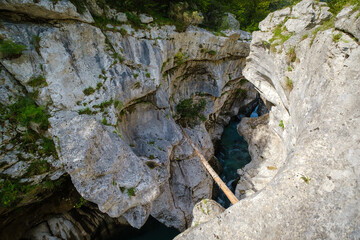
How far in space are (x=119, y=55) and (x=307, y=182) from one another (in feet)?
29.6

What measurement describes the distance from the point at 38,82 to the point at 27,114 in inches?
52.5

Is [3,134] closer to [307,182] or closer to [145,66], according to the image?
[145,66]

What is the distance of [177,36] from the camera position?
446 inches

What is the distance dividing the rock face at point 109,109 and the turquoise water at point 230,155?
9.99ft

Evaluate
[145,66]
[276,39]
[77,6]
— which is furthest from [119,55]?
[276,39]

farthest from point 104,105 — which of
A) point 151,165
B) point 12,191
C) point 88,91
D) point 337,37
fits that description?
point 337,37

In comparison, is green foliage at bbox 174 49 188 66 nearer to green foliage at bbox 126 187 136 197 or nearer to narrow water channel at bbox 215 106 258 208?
green foliage at bbox 126 187 136 197

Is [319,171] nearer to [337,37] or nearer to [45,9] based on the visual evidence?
[337,37]

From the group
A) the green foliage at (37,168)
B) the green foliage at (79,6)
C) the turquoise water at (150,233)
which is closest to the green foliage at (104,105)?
the green foliage at (37,168)

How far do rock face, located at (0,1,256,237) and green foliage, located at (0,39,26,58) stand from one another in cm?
22

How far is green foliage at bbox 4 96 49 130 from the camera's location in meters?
6.13

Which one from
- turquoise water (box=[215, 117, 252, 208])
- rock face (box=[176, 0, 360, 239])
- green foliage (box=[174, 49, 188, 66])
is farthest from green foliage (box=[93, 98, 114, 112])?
turquoise water (box=[215, 117, 252, 208])

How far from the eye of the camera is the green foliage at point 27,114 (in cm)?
613

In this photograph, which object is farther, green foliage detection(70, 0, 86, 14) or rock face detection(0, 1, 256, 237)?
green foliage detection(70, 0, 86, 14)
